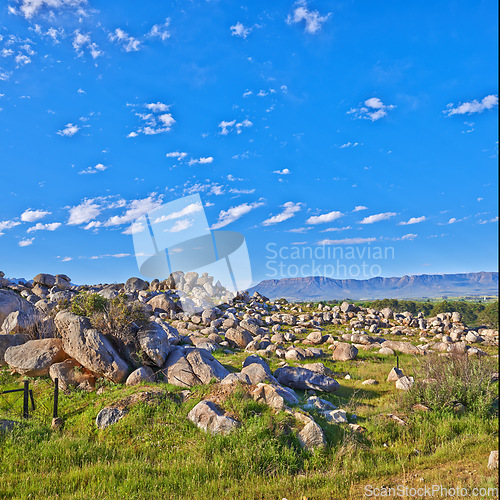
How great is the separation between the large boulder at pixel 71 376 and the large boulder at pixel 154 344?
242 centimetres

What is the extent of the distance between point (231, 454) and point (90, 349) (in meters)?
8.38

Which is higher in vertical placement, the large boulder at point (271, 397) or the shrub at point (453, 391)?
the large boulder at point (271, 397)

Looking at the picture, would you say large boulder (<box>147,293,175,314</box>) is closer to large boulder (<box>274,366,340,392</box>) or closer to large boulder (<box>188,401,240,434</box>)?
large boulder (<box>274,366,340,392</box>)

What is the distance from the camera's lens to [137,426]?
11305 mm

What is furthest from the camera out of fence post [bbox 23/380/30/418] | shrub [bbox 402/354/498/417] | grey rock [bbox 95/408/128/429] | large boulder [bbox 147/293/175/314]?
large boulder [bbox 147/293/175/314]

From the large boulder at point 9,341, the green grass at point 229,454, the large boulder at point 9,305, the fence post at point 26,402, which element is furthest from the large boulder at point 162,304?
the green grass at point 229,454

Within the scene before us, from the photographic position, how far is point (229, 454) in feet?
31.1

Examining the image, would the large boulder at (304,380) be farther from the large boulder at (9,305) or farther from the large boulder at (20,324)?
the large boulder at (9,305)

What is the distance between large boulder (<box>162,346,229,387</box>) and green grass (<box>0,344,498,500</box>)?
1.48 meters

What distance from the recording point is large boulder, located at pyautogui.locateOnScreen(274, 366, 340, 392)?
1769 centimetres

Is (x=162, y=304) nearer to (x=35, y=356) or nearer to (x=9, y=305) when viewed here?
(x=9, y=305)


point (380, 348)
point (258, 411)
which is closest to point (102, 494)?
point (258, 411)

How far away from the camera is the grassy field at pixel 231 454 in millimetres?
8344

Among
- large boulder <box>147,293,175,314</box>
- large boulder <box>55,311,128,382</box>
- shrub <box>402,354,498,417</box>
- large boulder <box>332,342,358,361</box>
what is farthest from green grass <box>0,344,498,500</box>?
large boulder <box>147,293,175,314</box>
